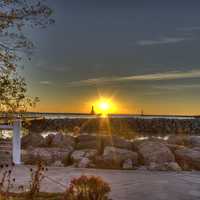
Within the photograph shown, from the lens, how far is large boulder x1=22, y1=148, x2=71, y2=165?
386 inches

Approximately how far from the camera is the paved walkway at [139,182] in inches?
229

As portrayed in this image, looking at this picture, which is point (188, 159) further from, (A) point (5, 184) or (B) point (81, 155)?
(A) point (5, 184)

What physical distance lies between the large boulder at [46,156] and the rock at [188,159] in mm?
3124

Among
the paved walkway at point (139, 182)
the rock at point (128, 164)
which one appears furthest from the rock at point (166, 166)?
the paved walkway at point (139, 182)

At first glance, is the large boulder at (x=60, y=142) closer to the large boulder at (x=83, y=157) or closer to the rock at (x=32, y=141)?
the rock at (x=32, y=141)

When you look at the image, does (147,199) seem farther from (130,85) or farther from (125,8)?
(130,85)

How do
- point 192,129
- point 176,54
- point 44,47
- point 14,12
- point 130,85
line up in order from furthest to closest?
point 192,129, point 130,85, point 176,54, point 44,47, point 14,12

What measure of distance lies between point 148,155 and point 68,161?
7.28 feet

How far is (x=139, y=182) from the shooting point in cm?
668

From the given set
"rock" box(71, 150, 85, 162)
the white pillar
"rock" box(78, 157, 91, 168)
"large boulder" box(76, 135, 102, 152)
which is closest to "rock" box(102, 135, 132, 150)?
"large boulder" box(76, 135, 102, 152)

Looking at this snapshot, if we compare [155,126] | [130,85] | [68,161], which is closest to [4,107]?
[68,161]

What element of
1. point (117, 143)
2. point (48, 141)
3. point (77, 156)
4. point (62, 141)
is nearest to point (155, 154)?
point (77, 156)

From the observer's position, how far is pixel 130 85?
2177 cm

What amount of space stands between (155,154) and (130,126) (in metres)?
39.4
